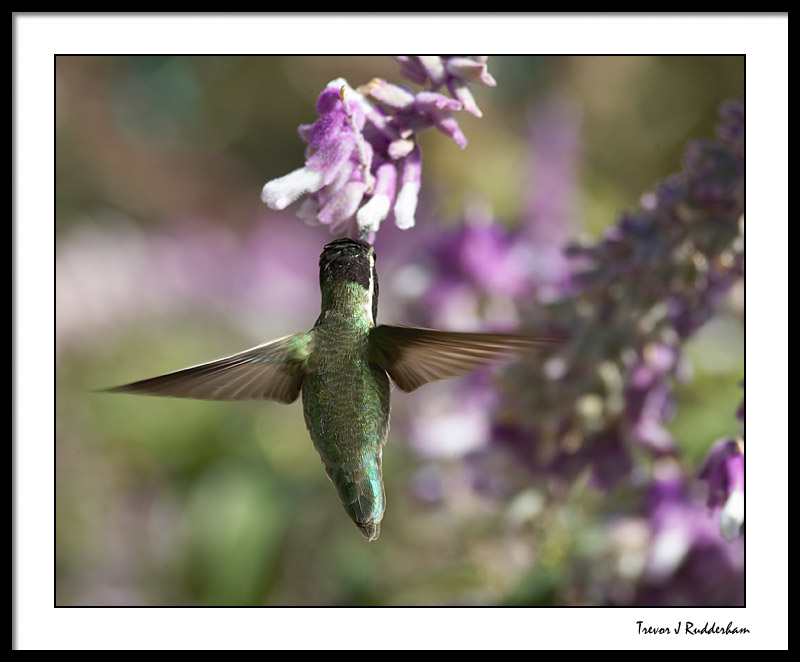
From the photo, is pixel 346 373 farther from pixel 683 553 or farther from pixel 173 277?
pixel 173 277

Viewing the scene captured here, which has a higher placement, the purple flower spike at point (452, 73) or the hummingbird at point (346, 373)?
the purple flower spike at point (452, 73)

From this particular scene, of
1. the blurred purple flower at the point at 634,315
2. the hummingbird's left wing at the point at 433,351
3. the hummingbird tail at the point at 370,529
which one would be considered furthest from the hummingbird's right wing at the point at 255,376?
the blurred purple flower at the point at 634,315

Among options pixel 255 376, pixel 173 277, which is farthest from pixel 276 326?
pixel 255 376

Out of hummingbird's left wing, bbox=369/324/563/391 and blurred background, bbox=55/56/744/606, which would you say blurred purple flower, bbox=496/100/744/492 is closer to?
blurred background, bbox=55/56/744/606

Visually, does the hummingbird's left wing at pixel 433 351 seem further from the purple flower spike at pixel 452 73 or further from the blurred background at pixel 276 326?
the blurred background at pixel 276 326

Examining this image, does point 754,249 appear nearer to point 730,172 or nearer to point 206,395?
point 730,172

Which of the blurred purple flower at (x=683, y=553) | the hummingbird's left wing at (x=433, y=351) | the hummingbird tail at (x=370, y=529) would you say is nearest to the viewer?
the hummingbird's left wing at (x=433, y=351)
